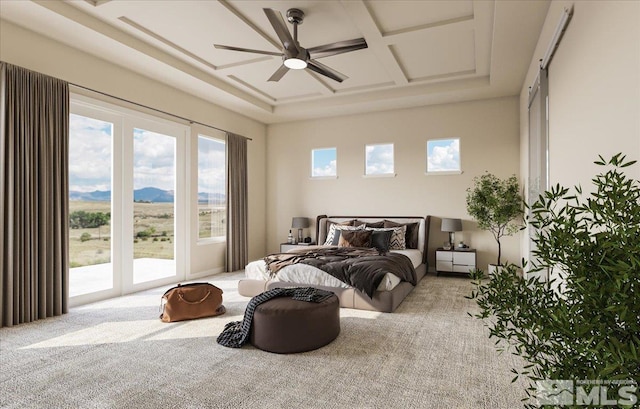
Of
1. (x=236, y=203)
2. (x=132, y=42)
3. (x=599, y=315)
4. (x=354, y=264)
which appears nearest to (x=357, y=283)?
(x=354, y=264)

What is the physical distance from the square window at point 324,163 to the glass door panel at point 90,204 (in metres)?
3.82

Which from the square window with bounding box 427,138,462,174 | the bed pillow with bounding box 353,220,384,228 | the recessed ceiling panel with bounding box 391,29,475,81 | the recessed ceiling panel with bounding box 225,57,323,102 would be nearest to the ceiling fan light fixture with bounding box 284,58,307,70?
the recessed ceiling panel with bounding box 225,57,323,102

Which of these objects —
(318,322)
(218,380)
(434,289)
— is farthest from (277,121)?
(218,380)

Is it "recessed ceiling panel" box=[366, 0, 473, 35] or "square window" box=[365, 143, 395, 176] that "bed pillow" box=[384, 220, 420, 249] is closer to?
"square window" box=[365, 143, 395, 176]

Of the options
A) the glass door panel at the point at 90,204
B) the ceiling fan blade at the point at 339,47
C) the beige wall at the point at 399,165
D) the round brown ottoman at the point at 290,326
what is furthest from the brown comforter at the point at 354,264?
the ceiling fan blade at the point at 339,47

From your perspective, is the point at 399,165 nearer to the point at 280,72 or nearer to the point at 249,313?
the point at 280,72

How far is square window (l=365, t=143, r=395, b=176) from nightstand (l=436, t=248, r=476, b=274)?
1.77m

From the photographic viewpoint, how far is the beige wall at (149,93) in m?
3.87

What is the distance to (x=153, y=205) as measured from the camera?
5.47 m

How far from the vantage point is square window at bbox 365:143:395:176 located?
7039mm

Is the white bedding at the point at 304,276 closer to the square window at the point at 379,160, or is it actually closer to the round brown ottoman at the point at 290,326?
the round brown ottoman at the point at 290,326

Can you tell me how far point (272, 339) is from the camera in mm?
3014

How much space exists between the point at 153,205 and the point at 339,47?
3.50 meters

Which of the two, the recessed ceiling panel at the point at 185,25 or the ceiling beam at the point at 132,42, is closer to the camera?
the ceiling beam at the point at 132,42
